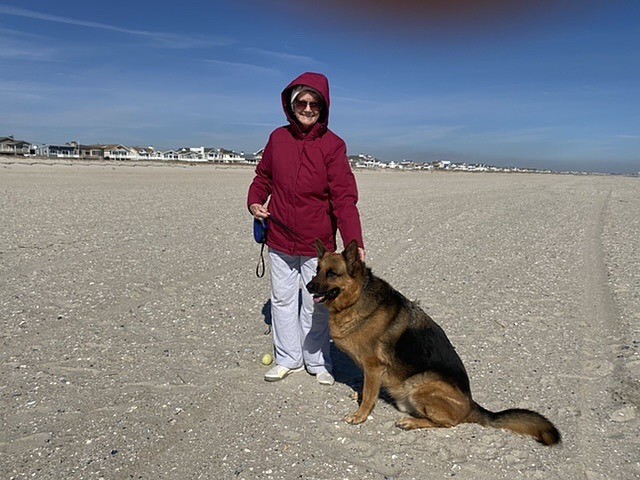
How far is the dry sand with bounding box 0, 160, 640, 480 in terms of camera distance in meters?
3.83

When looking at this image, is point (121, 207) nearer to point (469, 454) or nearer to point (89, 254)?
point (89, 254)

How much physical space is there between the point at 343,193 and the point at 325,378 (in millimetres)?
1990

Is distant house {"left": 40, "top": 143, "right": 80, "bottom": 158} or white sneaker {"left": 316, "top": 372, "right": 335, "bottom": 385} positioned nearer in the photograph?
white sneaker {"left": 316, "top": 372, "right": 335, "bottom": 385}

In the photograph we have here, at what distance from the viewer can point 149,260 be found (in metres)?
10.1

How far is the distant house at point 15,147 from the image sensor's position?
97656mm

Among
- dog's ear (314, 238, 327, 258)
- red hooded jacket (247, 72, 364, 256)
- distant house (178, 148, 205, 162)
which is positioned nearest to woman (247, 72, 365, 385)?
red hooded jacket (247, 72, 364, 256)

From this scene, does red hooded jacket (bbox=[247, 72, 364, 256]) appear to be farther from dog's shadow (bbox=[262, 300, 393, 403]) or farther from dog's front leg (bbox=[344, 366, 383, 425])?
dog's shadow (bbox=[262, 300, 393, 403])

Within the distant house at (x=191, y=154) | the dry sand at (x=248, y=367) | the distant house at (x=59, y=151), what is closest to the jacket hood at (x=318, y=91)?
the dry sand at (x=248, y=367)

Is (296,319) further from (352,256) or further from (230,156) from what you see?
(230,156)

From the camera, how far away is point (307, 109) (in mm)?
4578

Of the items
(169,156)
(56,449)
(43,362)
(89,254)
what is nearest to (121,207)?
(89,254)

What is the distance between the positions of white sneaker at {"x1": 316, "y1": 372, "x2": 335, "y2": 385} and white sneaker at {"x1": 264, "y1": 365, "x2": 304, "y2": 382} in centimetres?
32

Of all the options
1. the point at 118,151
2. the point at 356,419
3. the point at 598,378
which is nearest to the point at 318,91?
the point at 356,419

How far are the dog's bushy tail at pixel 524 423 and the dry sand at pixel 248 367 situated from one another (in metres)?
0.09
